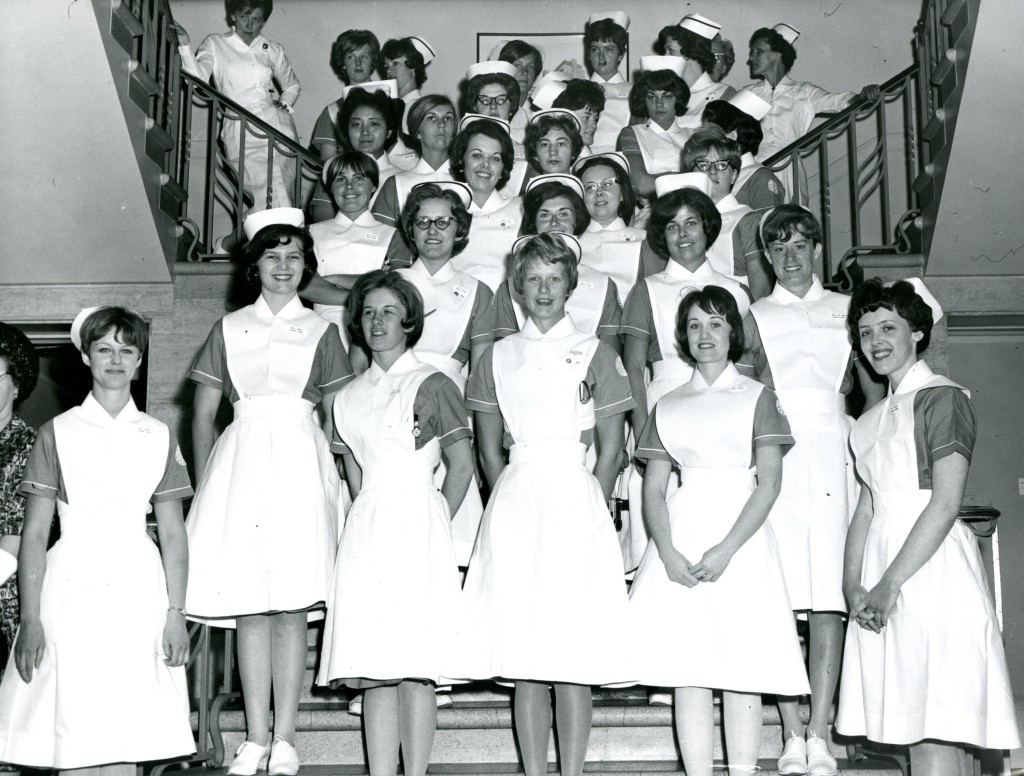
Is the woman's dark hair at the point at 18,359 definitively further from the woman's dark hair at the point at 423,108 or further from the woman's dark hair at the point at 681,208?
the woman's dark hair at the point at 423,108

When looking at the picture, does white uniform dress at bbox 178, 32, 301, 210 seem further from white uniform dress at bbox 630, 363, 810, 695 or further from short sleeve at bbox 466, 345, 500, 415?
white uniform dress at bbox 630, 363, 810, 695

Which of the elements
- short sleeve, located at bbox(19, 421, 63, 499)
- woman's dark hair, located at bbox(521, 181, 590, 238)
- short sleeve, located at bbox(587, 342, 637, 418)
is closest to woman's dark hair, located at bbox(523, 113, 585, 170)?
woman's dark hair, located at bbox(521, 181, 590, 238)

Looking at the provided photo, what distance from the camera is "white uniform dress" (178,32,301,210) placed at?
23.9 ft

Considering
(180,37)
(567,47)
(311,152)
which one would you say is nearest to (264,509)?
(311,152)

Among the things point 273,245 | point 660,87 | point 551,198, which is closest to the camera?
point 273,245

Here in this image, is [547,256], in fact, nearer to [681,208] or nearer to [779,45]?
[681,208]

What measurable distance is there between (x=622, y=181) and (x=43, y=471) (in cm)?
251

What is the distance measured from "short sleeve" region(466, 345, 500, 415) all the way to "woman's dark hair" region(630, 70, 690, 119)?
101 inches

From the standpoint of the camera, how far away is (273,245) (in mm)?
4234

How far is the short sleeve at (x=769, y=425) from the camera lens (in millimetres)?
3752

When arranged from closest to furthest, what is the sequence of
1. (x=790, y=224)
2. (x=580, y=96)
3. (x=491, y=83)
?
(x=790, y=224) → (x=491, y=83) → (x=580, y=96)

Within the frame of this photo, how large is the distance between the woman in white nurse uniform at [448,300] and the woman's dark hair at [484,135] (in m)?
0.59

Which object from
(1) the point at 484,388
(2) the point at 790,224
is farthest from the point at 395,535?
(2) the point at 790,224

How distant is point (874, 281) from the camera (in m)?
3.95
